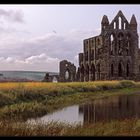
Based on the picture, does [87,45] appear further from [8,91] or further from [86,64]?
[8,91]

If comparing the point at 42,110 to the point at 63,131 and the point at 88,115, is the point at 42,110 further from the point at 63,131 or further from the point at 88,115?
the point at 63,131

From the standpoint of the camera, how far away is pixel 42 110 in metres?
24.6

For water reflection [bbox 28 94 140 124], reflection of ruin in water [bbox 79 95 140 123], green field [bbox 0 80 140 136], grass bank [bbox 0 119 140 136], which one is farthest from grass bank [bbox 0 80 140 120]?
grass bank [bbox 0 119 140 136]

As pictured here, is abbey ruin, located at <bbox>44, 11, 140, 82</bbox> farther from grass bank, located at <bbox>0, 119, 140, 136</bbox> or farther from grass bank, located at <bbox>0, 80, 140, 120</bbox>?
grass bank, located at <bbox>0, 119, 140, 136</bbox>

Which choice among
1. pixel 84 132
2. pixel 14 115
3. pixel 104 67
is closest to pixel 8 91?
pixel 14 115

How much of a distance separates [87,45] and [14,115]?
73.6 meters

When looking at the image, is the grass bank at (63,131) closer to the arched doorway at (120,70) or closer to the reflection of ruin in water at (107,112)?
the reflection of ruin in water at (107,112)

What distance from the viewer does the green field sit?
12.5 metres

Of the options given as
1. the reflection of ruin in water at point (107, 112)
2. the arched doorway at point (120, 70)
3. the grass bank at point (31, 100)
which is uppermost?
the arched doorway at point (120, 70)

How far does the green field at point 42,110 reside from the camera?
12.5 m

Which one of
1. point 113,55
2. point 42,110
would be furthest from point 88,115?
point 113,55

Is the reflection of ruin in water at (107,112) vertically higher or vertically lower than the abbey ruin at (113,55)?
lower

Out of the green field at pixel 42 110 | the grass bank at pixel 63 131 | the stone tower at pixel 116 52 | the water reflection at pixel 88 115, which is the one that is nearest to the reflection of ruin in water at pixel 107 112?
the water reflection at pixel 88 115

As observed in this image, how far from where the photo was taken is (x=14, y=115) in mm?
20938
